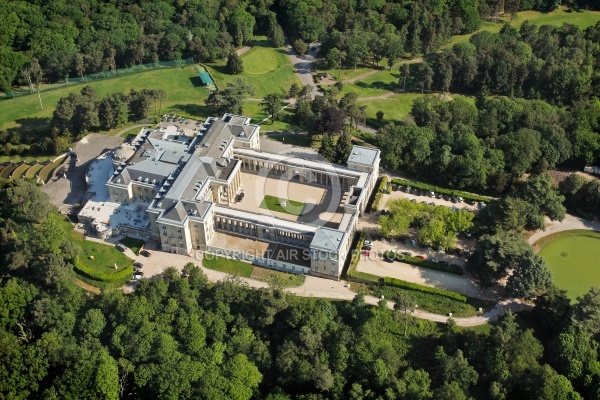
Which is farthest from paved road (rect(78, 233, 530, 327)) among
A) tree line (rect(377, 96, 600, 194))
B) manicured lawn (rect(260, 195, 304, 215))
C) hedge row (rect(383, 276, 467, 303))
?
tree line (rect(377, 96, 600, 194))

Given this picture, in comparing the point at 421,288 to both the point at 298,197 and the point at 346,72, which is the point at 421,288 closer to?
the point at 298,197

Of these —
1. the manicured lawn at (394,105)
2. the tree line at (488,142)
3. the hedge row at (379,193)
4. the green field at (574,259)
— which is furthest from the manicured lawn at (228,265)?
the manicured lawn at (394,105)

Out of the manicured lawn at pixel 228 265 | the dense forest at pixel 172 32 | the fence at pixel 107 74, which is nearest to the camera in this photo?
the manicured lawn at pixel 228 265

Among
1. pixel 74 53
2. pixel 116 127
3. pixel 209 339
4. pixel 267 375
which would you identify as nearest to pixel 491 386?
pixel 267 375

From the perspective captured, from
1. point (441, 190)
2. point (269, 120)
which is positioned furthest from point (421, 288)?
point (269, 120)

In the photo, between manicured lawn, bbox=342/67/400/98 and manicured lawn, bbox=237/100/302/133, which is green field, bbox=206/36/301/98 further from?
manicured lawn, bbox=342/67/400/98

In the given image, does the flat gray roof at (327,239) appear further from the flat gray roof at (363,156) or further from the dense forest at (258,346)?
the flat gray roof at (363,156)
